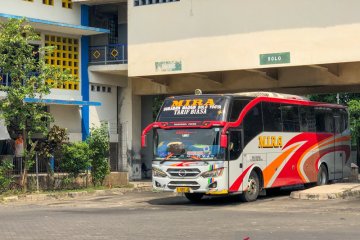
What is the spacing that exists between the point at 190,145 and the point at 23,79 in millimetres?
7635

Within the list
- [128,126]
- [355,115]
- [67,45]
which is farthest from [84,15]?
[355,115]

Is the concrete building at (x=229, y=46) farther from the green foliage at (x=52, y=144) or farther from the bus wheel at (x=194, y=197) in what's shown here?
the bus wheel at (x=194, y=197)

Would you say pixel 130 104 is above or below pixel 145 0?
below

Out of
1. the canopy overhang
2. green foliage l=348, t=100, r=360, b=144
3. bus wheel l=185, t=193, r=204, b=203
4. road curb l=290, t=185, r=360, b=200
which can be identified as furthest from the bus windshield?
green foliage l=348, t=100, r=360, b=144

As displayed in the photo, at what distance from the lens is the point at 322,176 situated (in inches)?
989

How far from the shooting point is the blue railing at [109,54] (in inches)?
1203

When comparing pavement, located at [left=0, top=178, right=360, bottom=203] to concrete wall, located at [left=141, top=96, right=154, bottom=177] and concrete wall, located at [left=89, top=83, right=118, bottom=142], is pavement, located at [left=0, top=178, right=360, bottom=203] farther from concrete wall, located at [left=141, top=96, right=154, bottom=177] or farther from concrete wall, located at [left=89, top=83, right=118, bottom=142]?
A: concrete wall, located at [left=141, top=96, right=154, bottom=177]

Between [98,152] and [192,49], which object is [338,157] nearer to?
[192,49]

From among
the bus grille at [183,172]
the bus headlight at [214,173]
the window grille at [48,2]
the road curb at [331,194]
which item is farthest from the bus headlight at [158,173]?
the window grille at [48,2]

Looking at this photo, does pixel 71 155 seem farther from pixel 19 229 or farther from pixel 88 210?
pixel 19 229

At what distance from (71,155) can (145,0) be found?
26.5 ft

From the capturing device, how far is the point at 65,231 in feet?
41.8

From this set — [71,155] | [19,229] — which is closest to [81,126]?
[71,155]

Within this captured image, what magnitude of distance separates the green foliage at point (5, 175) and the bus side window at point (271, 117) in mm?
9287
